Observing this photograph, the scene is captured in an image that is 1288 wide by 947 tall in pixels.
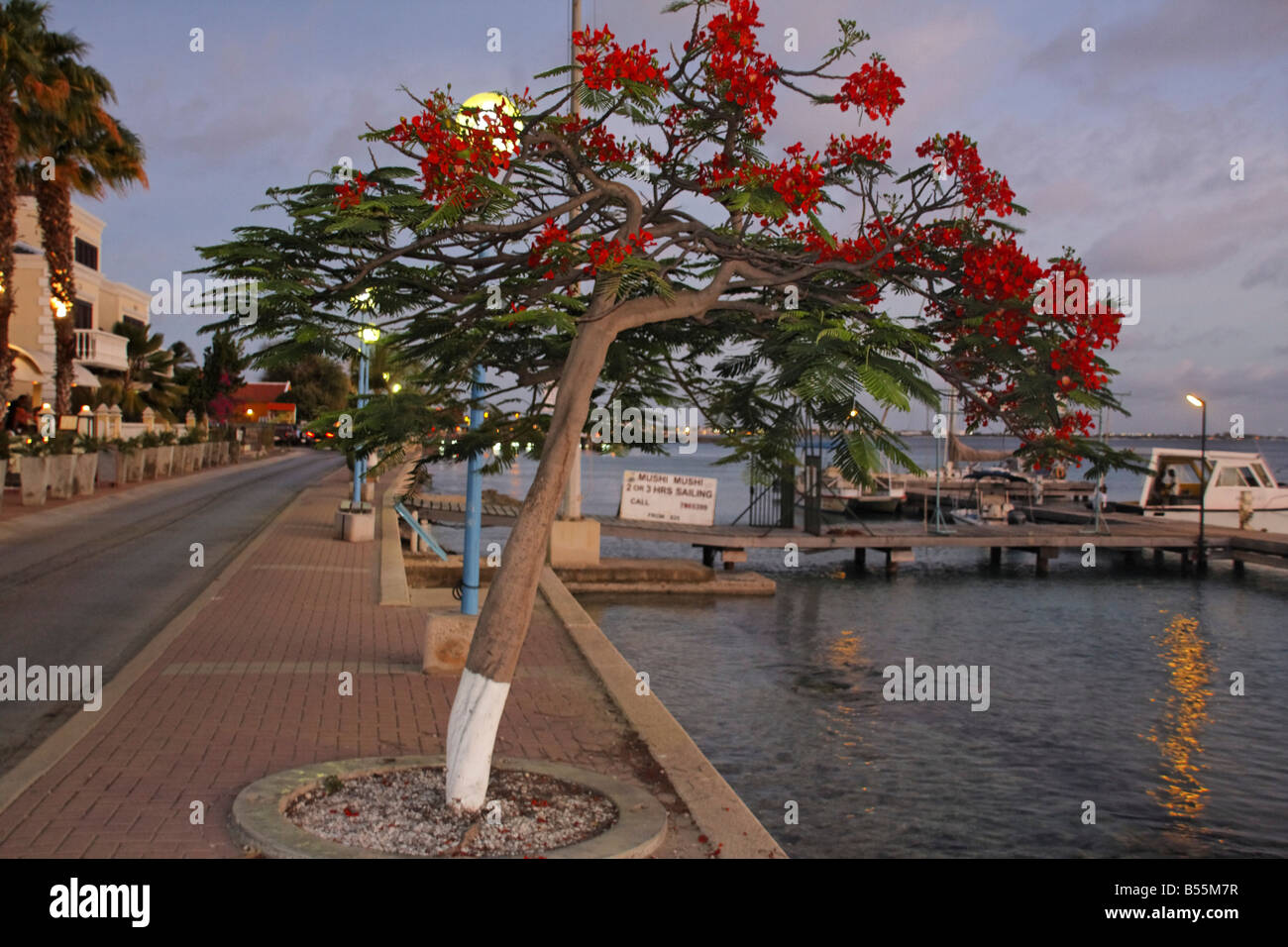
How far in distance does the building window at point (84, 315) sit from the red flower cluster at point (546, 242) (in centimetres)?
4932

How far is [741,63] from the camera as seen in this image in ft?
19.5

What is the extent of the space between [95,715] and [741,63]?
251 inches

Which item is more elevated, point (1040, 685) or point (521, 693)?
point (521, 693)

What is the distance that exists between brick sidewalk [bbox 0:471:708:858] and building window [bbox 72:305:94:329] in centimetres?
4137

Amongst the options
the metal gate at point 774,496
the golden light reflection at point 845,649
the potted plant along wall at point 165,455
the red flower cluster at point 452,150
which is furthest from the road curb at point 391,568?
the potted plant along wall at point 165,455

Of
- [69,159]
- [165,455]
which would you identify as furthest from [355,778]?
[165,455]

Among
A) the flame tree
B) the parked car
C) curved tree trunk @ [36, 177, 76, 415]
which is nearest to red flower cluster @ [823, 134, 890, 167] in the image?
the flame tree

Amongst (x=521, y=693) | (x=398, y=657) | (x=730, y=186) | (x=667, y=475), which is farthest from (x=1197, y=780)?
(x=667, y=475)

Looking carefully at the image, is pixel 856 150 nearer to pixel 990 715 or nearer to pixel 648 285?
pixel 648 285

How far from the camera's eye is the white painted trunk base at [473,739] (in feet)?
20.3
